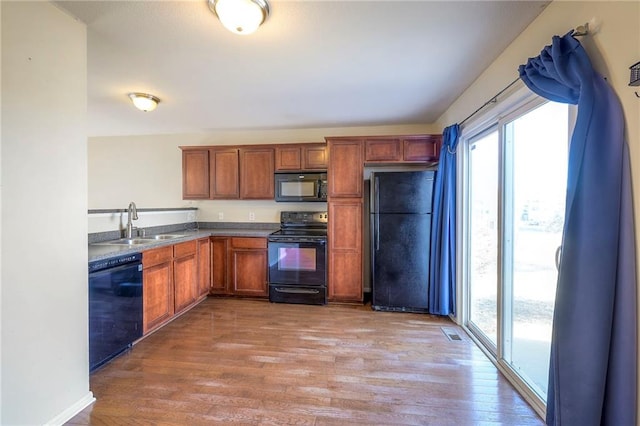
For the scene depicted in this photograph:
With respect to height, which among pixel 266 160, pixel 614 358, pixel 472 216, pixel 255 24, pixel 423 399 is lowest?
pixel 423 399

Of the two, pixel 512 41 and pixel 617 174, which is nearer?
pixel 617 174

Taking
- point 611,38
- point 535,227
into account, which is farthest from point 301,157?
point 611,38

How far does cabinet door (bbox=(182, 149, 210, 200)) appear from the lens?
3951mm

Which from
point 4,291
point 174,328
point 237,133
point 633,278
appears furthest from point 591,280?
point 237,133

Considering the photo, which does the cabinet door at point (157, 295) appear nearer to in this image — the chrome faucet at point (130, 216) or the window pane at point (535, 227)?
the chrome faucet at point (130, 216)

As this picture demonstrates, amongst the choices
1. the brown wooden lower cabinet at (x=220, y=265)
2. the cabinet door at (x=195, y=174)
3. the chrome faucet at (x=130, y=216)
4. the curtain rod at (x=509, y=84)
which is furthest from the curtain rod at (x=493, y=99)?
the chrome faucet at (x=130, y=216)

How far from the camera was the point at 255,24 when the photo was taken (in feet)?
5.09

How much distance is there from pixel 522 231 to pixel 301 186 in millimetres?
2535

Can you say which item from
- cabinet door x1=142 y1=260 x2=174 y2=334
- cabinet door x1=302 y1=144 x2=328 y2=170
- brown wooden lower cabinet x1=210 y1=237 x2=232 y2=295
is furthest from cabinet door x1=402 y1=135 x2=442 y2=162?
cabinet door x1=142 y1=260 x2=174 y2=334

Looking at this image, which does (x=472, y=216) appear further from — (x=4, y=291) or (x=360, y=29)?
(x=4, y=291)

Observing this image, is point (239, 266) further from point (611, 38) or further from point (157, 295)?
point (611, 38)

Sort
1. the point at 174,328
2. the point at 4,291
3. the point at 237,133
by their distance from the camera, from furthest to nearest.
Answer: the point at 237,133 < the point at 174,328 < the point at 4,291

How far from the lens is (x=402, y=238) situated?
125 inches

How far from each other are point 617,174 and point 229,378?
97.1 inches
